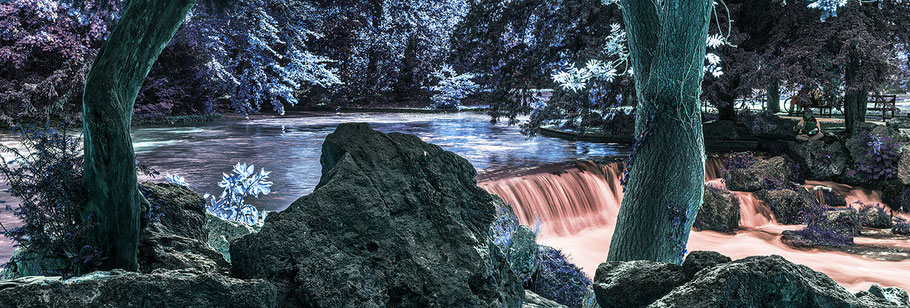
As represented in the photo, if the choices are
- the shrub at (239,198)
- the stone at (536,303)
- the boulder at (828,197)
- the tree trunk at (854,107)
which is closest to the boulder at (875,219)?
the boulder at (828,197)

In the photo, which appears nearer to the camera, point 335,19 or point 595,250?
point 595,250

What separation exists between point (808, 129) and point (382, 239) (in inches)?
589

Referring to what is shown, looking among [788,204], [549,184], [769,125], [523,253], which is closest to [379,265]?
[523,253]

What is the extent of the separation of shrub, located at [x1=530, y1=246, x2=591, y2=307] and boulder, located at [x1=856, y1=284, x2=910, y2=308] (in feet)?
10.7

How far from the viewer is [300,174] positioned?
11.5 metres

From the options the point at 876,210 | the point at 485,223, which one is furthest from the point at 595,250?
the point at 485,223

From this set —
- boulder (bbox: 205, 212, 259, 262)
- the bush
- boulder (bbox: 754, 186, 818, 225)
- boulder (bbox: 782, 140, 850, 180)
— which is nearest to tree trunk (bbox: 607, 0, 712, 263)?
boulder (bbox: 205, 212, 259, 262)

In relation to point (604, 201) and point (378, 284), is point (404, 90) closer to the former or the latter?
point (604, 201)

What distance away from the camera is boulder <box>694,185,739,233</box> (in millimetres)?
11289

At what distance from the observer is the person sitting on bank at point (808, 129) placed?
14.9 meters

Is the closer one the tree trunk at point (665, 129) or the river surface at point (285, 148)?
the tree trunk at point (665, 129)

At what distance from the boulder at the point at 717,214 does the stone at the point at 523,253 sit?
21.3ft

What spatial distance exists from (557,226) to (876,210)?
5.97m

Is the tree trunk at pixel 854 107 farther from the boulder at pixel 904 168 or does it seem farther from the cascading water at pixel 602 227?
the cascading water at pixel 602 227
